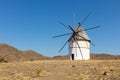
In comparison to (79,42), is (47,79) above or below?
below

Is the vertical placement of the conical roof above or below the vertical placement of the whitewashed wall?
Result: above

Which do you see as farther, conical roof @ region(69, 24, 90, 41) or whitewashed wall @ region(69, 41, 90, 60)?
conical roof @ region(69, 24, 90, 41)

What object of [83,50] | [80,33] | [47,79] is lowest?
[47,79]

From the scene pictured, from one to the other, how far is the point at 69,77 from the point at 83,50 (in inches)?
1233

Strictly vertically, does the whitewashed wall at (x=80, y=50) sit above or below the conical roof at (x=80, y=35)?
below

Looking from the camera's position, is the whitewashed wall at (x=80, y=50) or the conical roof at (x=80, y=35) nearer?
the whitewashed wall at (x=80, y=50)

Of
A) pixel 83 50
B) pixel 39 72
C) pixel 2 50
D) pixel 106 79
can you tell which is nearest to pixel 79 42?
pixel 83 50

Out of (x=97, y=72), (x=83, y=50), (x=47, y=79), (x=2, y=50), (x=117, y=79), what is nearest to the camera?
(x=117, y=79)

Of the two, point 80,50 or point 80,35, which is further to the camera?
point 80,35

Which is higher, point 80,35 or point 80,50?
point 80,35

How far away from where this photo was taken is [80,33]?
2095 inches

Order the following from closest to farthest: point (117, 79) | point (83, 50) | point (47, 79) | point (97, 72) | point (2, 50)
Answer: point (117, 79) < point (47, 79) < point (97, 72) < point (83, 50) < point (2, 50)

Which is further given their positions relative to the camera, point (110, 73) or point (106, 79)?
point (110, 73)

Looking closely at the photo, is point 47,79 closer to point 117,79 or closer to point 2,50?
point 117,79
